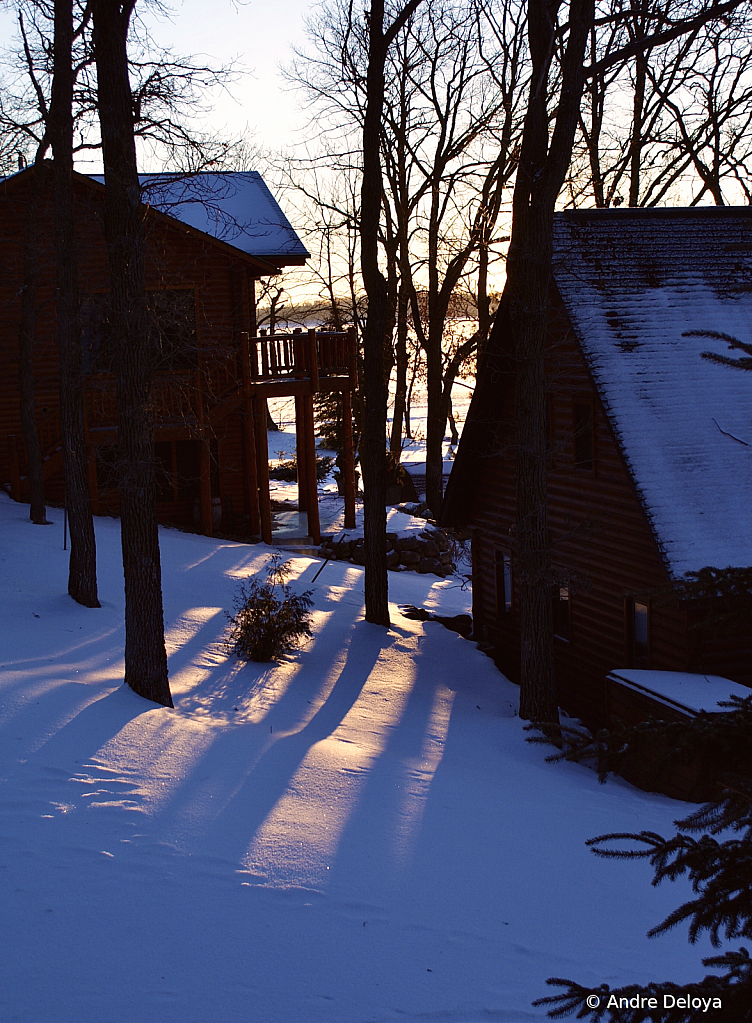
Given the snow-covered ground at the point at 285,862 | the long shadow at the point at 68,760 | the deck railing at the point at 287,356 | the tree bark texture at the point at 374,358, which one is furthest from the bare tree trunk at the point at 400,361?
the long shadow at the point at 68,760

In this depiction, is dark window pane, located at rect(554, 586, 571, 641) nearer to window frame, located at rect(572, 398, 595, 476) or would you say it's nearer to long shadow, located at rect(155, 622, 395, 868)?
window frame, located at rect(572, 398, 595, 476)

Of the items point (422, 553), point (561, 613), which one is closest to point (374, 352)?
point (561, 613)

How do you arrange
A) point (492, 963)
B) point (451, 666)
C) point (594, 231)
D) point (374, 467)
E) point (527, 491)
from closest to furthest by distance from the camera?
point (492, 963) → point (527, 491) → point (594, 231) → point (451, 666) → point (374, 467)

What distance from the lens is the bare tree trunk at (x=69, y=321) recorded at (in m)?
12.6

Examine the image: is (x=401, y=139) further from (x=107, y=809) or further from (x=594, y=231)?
(x=107, y=809)

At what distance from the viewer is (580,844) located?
23.6ft

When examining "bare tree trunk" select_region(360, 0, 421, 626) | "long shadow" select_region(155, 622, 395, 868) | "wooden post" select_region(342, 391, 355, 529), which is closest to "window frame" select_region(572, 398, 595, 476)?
"bare tree trunk" select_region(360, 0, 421, 626)

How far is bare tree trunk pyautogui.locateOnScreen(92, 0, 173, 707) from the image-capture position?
905 centimetres

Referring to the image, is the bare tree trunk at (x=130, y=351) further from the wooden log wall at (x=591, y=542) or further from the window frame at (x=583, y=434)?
the window frame at (x=583, y=434)

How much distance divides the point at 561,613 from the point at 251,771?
8.14m

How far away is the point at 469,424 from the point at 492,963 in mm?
10929

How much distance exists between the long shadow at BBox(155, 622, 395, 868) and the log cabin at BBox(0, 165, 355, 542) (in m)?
9.75

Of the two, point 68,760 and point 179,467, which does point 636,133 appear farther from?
point 68,760

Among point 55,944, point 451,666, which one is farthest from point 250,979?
point 451,666
